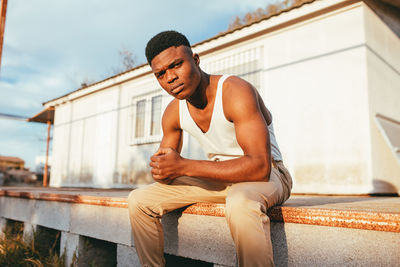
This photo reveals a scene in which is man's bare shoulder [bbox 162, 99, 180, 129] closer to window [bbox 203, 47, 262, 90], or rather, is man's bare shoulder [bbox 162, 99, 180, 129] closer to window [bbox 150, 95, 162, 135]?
window [bbox 203, 47, 262, 90]

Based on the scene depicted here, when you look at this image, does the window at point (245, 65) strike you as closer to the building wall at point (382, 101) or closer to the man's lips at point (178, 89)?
the building wall at point (382, 101)

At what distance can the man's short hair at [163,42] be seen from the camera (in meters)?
1.90

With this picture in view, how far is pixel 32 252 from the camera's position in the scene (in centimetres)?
346

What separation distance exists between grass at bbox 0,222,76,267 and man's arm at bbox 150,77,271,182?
1937mm

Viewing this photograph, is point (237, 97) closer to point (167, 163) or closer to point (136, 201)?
point (167, 163)

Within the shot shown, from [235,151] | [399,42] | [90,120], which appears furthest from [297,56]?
[90,120]

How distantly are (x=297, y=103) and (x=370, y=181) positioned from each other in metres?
1.66

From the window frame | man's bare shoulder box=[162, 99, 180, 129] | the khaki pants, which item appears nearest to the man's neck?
man's bare shoulder box=[162, 99, 180, 129]

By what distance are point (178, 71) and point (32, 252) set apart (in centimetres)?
289

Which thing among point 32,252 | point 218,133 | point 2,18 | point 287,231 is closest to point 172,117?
point 218,133

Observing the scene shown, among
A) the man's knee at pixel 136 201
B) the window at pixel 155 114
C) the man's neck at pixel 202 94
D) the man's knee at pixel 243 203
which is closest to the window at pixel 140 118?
the window at pixel 155 114

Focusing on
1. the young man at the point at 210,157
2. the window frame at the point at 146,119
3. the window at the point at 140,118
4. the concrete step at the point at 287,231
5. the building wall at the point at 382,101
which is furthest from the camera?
the window at the point at 140,118

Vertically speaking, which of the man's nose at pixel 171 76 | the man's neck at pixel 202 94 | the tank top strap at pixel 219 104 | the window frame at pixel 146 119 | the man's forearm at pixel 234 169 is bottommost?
the man's forearm at pixel 234 169

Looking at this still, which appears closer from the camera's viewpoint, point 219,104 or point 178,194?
point 219,104
